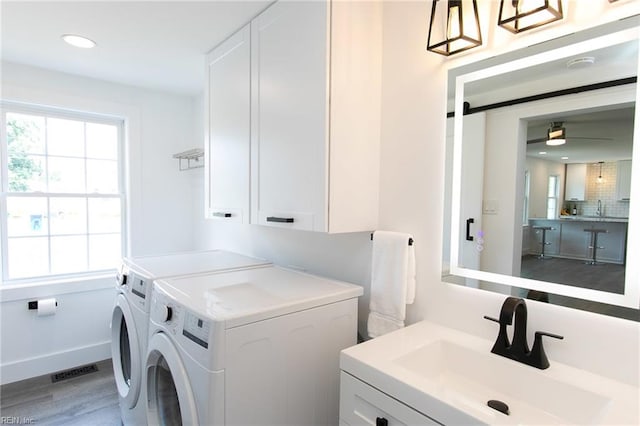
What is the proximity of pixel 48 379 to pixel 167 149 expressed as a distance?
6.79ft

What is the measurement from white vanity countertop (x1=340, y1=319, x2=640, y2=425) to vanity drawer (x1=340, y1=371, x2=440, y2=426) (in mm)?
21

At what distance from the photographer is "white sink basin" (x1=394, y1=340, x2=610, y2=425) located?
2.98ft

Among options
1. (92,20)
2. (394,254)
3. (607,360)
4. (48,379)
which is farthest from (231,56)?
(48,379)

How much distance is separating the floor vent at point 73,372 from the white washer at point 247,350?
1535 mm

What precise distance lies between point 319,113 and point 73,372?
2867 millimetres

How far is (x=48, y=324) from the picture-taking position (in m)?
2.62

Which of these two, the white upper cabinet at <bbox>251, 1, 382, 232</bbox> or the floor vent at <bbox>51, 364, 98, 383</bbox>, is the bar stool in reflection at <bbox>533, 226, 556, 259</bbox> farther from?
the floor vent at <bbox>51, 364, 98, 383</bbox>

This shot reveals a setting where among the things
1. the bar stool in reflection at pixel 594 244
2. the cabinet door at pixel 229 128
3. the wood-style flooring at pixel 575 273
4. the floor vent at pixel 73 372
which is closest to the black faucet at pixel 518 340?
the wood-style flooring at pixel 575 273

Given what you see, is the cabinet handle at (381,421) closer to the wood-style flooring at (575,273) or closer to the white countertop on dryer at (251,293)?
the white countertop on dryer at (251,293)

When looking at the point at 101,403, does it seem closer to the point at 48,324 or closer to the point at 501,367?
the point at 48,324

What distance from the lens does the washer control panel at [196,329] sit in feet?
3.73

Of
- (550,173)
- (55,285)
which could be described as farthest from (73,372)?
(550,173)

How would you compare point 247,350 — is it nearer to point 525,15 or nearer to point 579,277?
point 579,277

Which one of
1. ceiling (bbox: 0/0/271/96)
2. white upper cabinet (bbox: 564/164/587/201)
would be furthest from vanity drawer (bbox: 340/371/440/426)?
ceiling (bbox: 0/0/271/96)
